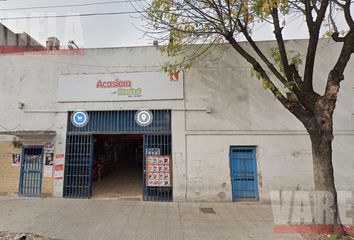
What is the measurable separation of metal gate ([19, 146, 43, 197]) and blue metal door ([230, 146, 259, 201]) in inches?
279

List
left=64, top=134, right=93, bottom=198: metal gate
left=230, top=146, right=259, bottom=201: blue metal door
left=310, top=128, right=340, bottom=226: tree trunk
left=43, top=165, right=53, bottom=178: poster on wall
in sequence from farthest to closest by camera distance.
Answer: left=43, top=165, right=53, bottom=178: poster on wall
left=64, top=134, right=93, bottom=198: metal gate
left=230, top=146, right=259, bottom=201: blue metal door
left=310, top=128, right=340, bottom=226: tree trunk

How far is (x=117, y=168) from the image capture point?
52.0 feet

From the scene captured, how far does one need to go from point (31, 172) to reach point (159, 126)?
5112mm

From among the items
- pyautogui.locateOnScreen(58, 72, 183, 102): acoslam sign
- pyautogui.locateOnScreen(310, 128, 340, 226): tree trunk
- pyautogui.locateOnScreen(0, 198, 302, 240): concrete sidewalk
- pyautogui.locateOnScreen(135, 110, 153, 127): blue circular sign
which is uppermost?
pyautogui.locateOnScreen(58, 72, 183, 102): acoslam sign

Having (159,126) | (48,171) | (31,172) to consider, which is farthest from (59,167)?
(159,126)

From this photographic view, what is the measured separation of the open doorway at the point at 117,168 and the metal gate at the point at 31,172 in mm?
2044

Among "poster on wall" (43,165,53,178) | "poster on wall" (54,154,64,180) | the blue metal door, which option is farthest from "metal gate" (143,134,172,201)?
"poster on wall" (43,165,53,178)

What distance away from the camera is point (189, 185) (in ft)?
28.6

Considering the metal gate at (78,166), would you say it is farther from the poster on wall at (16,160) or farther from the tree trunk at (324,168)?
the tree trunk at (324,168)

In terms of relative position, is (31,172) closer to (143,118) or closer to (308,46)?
(143,118)

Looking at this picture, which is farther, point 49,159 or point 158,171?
point 49,159

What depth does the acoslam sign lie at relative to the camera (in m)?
9.14

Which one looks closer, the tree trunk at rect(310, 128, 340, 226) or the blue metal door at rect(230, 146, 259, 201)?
the tree trunk at rect(310, 128, 340, 226)

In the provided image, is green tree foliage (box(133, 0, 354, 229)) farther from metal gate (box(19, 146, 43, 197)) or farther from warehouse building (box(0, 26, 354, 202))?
metal gate (box(19, 146, 43, 197))
